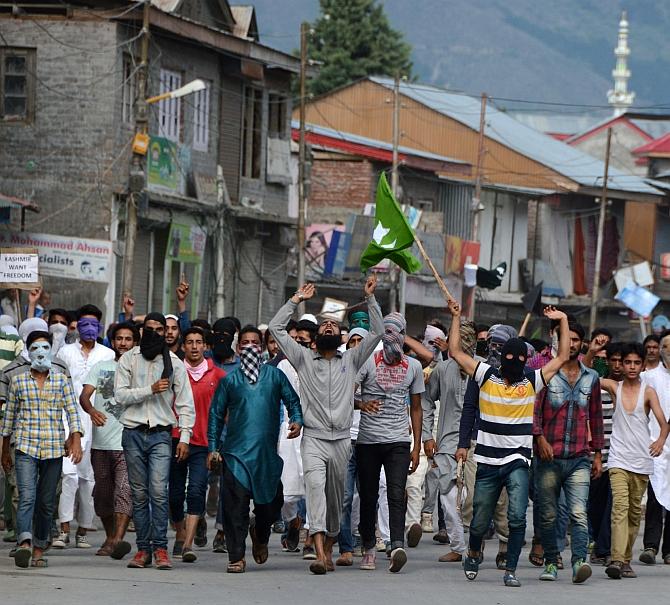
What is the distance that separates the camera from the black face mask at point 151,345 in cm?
1261

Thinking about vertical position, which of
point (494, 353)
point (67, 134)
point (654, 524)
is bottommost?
point (654, 524)

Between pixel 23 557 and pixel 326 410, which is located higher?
pixel 326 410

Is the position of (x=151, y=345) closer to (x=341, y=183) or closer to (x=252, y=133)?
(x=252, y=133)

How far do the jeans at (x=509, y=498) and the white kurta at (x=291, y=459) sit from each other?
7.27 ft

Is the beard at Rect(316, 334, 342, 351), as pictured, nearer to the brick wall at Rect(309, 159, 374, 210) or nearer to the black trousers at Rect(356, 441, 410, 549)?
the black trousers at Rect(356, 441, 410, 549)

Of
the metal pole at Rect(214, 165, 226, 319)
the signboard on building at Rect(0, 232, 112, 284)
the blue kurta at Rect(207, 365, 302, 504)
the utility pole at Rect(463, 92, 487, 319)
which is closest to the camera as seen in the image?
the blue kurta at Rect(207, 365, 302, 504)

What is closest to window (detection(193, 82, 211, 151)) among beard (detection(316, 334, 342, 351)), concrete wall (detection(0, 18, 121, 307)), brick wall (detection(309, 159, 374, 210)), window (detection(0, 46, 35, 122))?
concrete wall (detection(0, 18, 121, 307))

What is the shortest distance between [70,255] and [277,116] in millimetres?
13208

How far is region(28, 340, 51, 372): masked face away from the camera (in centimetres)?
1253

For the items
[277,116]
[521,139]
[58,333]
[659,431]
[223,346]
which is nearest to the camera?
[659,431]

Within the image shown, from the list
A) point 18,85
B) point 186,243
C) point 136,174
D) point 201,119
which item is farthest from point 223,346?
point 201,119

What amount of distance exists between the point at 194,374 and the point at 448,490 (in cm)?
228

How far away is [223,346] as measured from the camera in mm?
14508

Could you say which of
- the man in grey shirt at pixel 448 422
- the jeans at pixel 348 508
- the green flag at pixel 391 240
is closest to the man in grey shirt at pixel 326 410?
the jeans at pixel 348 508
